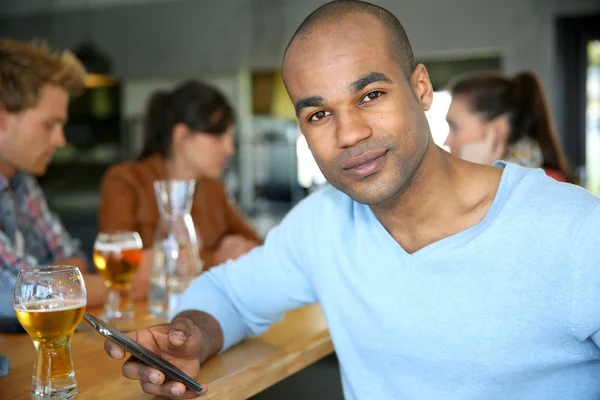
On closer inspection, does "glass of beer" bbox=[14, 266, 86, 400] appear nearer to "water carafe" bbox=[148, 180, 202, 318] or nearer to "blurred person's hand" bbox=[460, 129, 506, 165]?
"water carafe" bbox=[148, 180, 202, 318]

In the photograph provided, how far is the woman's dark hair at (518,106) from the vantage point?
2.38 m

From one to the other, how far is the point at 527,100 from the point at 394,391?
5.50 ft

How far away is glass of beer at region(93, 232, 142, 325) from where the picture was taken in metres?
1.38

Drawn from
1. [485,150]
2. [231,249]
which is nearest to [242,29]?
[485,150]

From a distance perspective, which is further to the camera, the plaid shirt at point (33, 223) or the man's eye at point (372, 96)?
the plaid shirt at point (33, 223)

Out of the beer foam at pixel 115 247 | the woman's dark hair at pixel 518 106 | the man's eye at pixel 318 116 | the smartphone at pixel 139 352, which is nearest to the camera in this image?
the smartphone at pixel 139 352

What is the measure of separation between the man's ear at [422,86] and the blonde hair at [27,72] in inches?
46.0

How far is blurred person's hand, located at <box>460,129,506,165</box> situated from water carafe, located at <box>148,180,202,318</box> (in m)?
0.94

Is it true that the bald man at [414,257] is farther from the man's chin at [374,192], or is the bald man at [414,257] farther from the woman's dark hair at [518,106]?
the woman's dark hair at [518,106]

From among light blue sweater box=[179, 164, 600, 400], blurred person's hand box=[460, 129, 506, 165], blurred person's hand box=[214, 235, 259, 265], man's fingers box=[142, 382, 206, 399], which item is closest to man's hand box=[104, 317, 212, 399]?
man's fingers box=[142, 382, 206, 399]

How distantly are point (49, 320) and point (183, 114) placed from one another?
166cm

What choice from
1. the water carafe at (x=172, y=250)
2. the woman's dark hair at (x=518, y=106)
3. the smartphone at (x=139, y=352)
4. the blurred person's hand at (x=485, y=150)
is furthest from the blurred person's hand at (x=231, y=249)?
the woman's dark hair at (x=518, y=106)

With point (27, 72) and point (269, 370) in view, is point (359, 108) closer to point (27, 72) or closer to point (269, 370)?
point (269, 370)

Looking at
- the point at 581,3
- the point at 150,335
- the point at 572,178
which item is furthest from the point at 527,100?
the point at 581,3
